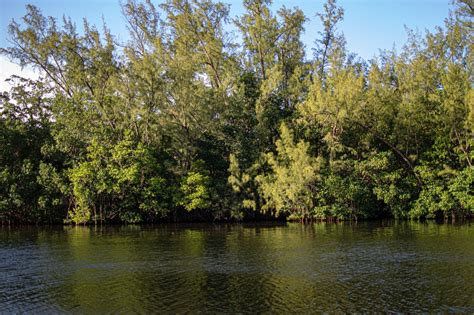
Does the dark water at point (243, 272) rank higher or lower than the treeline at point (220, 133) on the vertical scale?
lower

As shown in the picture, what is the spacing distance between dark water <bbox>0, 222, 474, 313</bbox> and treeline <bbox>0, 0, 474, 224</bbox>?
1039 cm

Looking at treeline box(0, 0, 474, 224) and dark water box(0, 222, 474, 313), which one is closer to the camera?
dark water box(0, 222, 474, 313)

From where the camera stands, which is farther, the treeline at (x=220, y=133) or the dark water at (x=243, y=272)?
the treeline at (x=220, y=133)

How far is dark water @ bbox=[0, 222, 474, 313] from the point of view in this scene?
19781mm

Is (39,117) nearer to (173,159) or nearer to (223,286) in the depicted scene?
(173,159)

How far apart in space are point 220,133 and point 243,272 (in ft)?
104

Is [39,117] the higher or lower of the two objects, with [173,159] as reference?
higher

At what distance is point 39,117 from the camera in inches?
2293

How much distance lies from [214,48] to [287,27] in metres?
9.24

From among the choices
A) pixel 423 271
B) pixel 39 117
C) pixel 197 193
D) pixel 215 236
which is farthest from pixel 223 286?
pixel 39 117

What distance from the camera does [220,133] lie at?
184ft

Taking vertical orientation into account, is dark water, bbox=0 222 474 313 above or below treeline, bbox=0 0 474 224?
below

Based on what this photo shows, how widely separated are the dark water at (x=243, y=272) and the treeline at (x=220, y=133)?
10.4 m

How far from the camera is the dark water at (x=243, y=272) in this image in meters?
19.8
